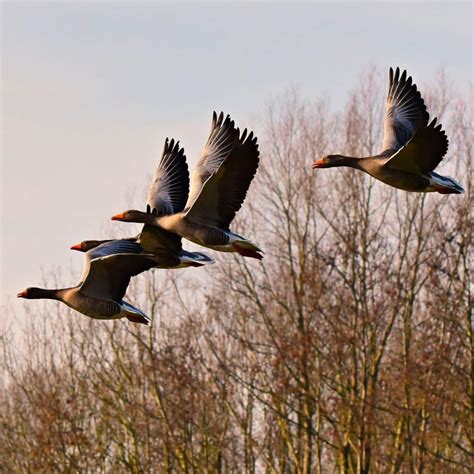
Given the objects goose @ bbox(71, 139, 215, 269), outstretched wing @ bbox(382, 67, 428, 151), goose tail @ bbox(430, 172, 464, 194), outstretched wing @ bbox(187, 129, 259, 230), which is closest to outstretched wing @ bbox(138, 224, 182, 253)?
goose @ bbox(71, 139, 215, 269)

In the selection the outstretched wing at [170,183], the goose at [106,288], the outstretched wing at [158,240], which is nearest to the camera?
the goose at [106,288]

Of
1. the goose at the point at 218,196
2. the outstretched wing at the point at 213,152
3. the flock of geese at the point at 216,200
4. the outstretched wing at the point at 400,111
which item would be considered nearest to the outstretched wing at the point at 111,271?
the flock of geese at the point at 216,200

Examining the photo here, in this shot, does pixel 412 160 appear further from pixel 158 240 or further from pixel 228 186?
pixel 158 240

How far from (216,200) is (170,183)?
122 inches

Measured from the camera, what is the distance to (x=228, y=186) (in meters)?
18.7

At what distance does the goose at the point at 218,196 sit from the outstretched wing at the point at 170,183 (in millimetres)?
641

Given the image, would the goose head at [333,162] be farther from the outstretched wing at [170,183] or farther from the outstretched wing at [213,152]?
the outstretched wing at [170,183]

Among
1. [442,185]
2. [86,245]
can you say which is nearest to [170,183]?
[86,245]

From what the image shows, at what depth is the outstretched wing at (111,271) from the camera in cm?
1958

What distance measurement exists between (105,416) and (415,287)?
955 centimetres

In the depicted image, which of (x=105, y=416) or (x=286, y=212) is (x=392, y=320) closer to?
(x=286, y=212)

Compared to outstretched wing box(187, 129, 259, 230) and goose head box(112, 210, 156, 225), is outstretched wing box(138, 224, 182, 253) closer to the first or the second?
goose head box(112, 210, 156, 225)

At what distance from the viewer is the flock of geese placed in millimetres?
18188

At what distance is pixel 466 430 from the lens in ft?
119
